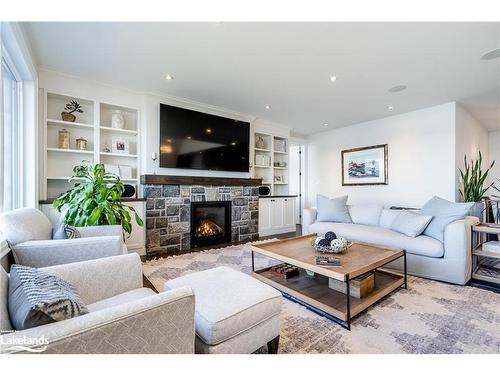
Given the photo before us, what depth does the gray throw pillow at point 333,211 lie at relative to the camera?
360cm

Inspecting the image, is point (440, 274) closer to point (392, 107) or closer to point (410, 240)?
point (410, 240)

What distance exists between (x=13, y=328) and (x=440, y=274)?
3226 mm

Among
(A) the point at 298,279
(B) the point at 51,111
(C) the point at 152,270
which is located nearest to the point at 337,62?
(A) the point at 298,279

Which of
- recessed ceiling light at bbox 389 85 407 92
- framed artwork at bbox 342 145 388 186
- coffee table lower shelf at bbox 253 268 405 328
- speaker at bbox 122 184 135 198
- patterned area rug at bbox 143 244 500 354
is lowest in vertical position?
patterned area rug at bbox 143 244 500 354

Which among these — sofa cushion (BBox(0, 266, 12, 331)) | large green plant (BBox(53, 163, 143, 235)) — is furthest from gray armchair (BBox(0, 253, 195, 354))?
large green plant (BBox(53, 163, 143, 235))

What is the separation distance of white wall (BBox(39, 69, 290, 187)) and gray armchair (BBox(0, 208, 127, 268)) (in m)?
1.89

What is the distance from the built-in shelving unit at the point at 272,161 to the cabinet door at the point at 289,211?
0.45m

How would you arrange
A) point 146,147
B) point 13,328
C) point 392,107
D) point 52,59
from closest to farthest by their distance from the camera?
point 13,328, point 52,59, point 146,147, point 392,107

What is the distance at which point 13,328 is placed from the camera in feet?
2.36

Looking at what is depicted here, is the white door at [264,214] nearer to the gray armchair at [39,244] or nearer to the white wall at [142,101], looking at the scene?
the white wall at [142,101]

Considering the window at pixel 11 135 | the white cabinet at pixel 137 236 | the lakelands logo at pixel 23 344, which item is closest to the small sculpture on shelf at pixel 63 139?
the window at pixel 11 135

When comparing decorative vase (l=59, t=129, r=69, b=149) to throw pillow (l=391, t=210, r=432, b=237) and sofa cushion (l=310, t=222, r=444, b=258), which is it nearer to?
sofa cushion (l=310, t=222, r=444, b=258)

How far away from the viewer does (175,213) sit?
3506 mm

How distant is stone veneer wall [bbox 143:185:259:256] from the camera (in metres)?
3.30
